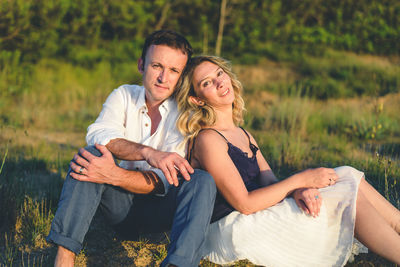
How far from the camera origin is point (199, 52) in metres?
10.1

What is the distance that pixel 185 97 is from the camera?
288 cm

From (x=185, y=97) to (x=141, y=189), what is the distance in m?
0.74

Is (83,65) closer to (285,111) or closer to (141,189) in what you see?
(285,111)

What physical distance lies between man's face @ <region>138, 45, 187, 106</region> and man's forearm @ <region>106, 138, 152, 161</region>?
1.57 feet

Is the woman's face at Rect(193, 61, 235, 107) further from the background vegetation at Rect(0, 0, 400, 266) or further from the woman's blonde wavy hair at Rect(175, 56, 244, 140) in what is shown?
the background vegetation at Rect(0, 0, 400, 266)

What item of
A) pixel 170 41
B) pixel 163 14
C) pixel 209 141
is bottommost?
pixel 209 141

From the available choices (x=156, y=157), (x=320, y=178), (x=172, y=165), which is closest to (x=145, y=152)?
(x=156, y=157)

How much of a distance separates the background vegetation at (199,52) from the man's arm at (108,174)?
0.56m

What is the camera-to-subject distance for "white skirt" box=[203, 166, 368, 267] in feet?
7.63

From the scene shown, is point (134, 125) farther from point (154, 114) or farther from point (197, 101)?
point (197, 101)

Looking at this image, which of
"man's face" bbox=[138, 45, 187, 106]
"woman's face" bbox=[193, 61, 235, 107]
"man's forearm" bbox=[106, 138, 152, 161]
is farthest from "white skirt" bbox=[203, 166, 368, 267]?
"man's face" bbox=[138, 45, 187, 106]

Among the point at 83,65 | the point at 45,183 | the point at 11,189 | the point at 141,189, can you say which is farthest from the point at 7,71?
the point at 141,189

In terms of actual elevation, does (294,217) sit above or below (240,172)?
below

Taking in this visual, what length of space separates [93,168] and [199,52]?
8.14 metres
